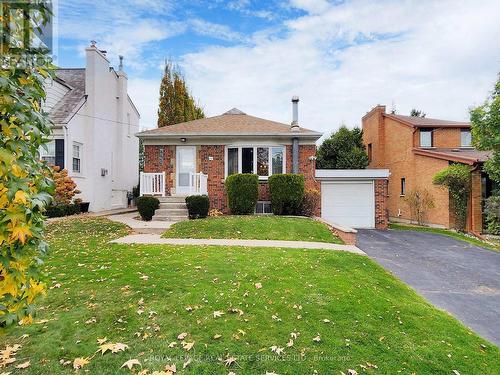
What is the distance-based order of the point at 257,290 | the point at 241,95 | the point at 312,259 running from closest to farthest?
the point at 257,290
the point at 312,259
the point at 241,95

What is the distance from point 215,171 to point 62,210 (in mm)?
6851

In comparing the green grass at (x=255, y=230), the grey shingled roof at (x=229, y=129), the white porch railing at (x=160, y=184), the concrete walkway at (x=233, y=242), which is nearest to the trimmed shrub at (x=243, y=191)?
the green grass at (x=255, y=230)

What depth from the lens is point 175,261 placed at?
6379 millimetres

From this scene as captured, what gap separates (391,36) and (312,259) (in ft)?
40.7

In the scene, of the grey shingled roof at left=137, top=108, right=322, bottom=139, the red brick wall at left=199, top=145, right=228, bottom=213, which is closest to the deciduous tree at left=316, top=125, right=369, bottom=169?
the grey shingled roof at left=137, top=108, right=322, bottom=139

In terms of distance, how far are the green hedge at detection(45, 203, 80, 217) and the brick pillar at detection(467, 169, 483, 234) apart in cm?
1851

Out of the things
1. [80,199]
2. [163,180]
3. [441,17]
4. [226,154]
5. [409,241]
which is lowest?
[409,241]

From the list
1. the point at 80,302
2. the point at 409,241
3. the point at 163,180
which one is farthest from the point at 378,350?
the point at 163,180

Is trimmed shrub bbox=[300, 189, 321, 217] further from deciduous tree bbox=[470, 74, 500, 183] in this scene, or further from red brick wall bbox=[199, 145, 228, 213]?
deciduous tree bbox=[470, 74, 500, 183]

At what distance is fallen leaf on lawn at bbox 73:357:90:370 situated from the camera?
3012 millimetres

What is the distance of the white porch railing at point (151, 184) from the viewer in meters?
13.9

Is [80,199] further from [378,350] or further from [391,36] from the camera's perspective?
[391,36]

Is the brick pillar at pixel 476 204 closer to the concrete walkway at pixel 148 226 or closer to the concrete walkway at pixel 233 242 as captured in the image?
the concrete walkway at pixel 233 242

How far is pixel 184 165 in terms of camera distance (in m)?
15.0
